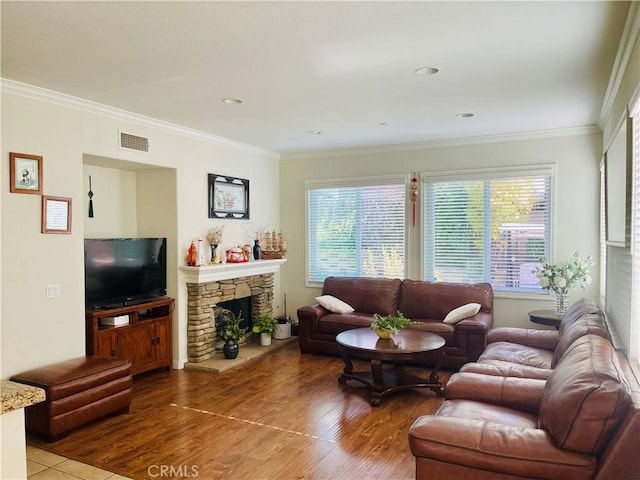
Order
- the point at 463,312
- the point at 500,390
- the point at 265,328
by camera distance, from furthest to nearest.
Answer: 1. the point at 265,328
2. the point at 463,312
3. the point at 500,390

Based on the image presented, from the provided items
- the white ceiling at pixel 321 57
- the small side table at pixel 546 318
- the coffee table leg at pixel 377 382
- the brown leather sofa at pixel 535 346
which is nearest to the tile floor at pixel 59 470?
the coffee table leg at pixel 377 382

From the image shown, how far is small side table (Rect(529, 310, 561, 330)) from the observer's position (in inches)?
183

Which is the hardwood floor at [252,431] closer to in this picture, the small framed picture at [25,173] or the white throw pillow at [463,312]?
the white throw pillow at [463,312]

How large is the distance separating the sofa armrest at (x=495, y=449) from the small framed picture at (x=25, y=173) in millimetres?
3354

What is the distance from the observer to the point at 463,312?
499 centimetres

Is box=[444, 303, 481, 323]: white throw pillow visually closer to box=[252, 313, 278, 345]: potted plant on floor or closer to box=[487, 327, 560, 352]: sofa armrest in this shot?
box=[487, 327, 560, 352]: sofa armrest

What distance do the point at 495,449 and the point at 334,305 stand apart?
378 cm

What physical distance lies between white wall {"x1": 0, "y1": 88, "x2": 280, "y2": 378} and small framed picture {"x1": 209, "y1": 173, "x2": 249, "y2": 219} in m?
0.16

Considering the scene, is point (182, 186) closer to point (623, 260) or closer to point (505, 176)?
point (505, 176)

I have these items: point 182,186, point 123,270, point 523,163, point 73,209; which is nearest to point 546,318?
point 523,163

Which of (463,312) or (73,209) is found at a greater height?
(73,209)

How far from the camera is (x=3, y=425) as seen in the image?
1571 millimetres

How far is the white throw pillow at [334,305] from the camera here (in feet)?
18.7

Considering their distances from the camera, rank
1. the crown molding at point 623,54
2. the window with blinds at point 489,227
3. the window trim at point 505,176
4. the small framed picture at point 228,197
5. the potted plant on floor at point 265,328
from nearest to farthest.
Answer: the crown molding at point 623,54 < the window trim at point 505,176 < the window with blinds at point 489,227 < the small framed picture at point 228,197 < the potted plant on floor at point 265,328
